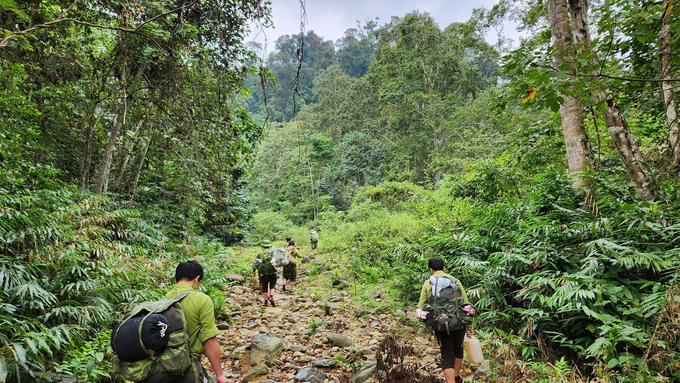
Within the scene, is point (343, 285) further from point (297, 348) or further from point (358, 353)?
point (358, 353)

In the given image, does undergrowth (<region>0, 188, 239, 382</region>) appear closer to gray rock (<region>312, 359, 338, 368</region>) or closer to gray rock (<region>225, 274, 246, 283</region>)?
gray rock (<region>312, 359, 338, 368</region>)

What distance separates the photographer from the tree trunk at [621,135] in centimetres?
452

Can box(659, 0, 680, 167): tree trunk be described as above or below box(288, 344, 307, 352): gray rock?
above

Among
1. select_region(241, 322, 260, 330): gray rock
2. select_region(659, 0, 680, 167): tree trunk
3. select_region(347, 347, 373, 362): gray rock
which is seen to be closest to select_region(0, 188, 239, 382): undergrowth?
select_region(241, 322, 260, 330): gray rock

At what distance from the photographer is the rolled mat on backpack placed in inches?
83.7

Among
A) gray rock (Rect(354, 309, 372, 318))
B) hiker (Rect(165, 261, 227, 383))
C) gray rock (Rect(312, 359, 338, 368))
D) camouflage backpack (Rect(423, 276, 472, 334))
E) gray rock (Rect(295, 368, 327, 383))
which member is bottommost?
gray rock (Rect(354, 309, 372, 318))

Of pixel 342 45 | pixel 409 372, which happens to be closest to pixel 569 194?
pixel 409 372

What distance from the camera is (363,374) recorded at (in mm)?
4020

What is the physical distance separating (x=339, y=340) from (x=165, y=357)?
3591 millimetres

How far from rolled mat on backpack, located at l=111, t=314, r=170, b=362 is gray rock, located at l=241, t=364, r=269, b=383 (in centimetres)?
244

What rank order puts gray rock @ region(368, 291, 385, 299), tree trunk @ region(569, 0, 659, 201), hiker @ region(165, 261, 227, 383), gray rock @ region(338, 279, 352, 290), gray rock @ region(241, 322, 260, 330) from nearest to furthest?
hiker @ region(165, 261, 227, 383) → tree trunk @ region(569, 0, 659, 201) → gray rock @ region(241, 322, 260, 330) → gray rock @ region(368, 291, 385, 299) → gray rock @ region(338, 279, 352, 290)

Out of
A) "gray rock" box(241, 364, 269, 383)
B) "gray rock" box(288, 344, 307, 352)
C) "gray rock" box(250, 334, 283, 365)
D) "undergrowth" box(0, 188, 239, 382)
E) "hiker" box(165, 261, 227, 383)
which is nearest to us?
"hiker" box(165, 261, 227, 383)

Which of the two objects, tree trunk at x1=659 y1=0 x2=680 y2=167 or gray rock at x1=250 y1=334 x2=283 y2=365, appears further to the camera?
gray rock at x1=250 y1=334 x2=283 y2=365

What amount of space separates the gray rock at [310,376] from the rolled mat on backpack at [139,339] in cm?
242
